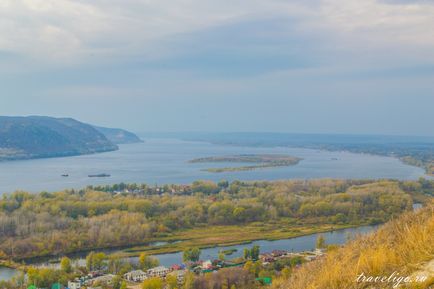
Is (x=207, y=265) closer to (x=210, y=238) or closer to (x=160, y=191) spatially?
(x=210, y=238)

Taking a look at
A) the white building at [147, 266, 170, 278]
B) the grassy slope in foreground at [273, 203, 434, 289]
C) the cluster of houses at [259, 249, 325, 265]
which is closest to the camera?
the grassy slope in foreground at [273, 203, 434, 289]

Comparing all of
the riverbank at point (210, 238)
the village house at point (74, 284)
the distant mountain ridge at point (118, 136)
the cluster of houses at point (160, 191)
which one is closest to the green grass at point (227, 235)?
the riverbank at point (210, 238)

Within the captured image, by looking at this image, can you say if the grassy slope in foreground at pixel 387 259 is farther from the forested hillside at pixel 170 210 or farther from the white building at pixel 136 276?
the forested hillside at pixel 170 210

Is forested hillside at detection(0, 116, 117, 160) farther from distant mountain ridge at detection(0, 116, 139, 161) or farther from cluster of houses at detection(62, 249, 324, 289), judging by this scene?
cluster of houses at detection(62, 249, 324, 289)

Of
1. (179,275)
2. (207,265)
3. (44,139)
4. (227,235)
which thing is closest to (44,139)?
(44,139)

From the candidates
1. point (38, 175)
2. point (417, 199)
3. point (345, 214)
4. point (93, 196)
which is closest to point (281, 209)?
point (345, 214)

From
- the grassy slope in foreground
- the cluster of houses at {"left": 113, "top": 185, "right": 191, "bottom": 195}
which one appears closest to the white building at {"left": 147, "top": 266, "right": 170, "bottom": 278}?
the grassy slope in foreground
